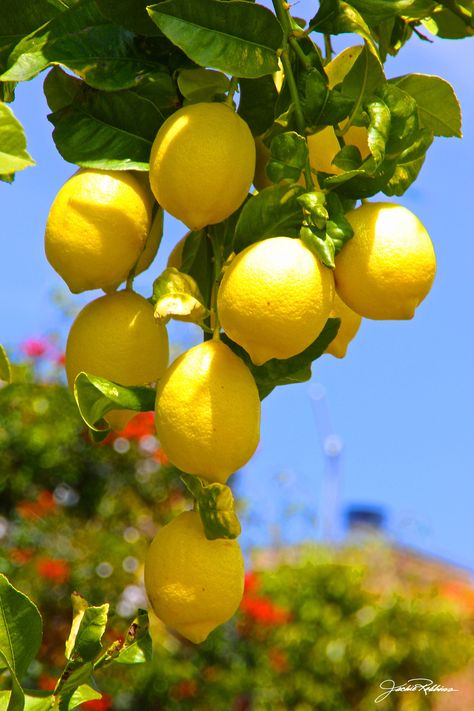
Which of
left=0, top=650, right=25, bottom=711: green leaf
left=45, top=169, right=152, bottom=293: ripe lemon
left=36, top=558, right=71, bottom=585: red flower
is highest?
left=45, top=169, right=152, bottom=293: ripe lemon

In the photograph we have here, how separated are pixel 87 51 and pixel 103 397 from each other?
29 centimetres

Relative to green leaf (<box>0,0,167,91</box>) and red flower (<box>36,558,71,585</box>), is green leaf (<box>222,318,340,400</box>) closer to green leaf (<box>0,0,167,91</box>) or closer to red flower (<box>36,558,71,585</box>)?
green leaf (<box>0,0,167,91</box>)

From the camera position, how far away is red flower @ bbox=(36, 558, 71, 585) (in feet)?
12.0

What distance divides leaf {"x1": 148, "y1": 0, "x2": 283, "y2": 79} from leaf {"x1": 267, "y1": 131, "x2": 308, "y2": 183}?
0.06m

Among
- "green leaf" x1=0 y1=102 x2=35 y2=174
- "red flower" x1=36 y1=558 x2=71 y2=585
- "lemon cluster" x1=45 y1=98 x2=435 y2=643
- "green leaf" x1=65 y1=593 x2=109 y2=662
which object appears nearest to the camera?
"green leaf" x1=0 y1=102 x2=35 y2=174

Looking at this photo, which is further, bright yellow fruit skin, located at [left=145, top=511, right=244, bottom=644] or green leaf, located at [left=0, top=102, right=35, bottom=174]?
bright yellow fruit skin, located at [left=145, top=511, right=244, bottom=644]

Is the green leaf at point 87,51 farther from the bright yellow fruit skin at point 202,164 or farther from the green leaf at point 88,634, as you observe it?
the green leaf at point 88,634

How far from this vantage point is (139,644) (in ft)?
2.78

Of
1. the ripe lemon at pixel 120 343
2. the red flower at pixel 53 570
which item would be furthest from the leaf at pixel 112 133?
the red flower at pixel 53 570

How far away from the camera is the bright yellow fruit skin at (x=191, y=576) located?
2.46 ft

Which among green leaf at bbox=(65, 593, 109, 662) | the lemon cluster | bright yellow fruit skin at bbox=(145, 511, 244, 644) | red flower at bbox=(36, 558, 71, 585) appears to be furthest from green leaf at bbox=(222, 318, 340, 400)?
red flower at bbox=(36, 558, 71, 585)

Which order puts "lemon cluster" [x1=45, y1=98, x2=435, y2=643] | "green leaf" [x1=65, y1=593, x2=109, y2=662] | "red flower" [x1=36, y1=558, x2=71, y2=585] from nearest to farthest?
"lemon cluster" [x1=45, y1=98, x2=435, y2=643], "green leaf" [x1=65, y1=593, x2=109, y2=662], "red flower" [x1=36, y1=558, x2=71, y2=585]

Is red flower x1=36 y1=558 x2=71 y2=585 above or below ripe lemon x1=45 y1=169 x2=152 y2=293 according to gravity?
below

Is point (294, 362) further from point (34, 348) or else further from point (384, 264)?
point (34, 348)
